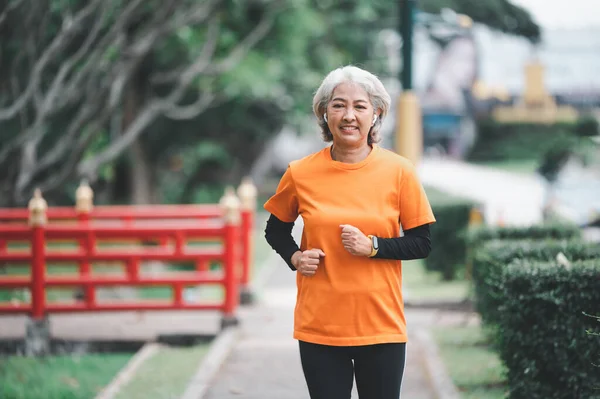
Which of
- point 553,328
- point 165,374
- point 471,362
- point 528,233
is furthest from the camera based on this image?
point 528,233

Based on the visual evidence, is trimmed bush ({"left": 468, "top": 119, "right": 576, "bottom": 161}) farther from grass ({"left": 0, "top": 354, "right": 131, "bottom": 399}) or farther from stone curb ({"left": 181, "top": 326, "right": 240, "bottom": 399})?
grass ({"left": 0, "top": 354, "right": 131, "bottom": 399})

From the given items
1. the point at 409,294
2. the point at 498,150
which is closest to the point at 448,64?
the point at 498,150

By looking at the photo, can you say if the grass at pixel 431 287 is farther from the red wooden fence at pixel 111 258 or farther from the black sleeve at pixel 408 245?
the black sleeve at pixel 408 245

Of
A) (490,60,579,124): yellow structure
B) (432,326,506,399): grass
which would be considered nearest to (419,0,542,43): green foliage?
(432,326,506,399): grass

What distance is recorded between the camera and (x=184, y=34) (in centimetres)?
1652

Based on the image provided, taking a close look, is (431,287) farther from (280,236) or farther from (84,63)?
(280,236)

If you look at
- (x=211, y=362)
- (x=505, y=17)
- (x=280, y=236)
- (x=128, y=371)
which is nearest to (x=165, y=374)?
(x=128, y=371)

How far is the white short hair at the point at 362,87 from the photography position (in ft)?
13.1

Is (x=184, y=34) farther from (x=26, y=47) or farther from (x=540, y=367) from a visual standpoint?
(x=540, y=367)

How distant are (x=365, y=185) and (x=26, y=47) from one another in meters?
6.97

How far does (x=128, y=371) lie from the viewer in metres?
8.39

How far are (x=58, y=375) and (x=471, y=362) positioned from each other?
3882mm

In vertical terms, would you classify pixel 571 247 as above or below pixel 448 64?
below

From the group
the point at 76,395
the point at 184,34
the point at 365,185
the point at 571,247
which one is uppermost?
the point at 184,34
